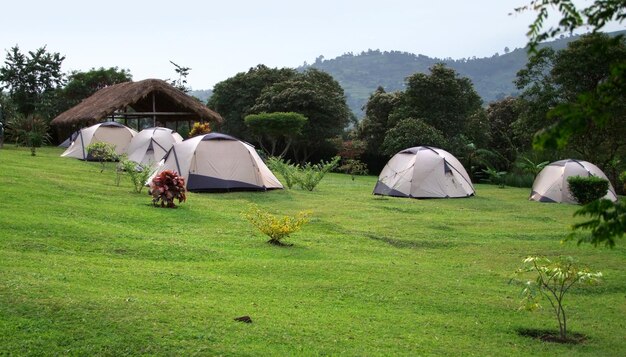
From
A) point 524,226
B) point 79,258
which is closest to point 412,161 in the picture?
point 524,226

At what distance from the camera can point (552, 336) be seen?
7.50 meters

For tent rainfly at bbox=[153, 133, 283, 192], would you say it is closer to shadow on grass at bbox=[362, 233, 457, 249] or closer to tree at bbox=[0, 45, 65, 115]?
shadow on grass at bbox=[362, 233, 457, 249]

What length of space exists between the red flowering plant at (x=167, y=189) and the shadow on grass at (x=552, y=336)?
32.1ft

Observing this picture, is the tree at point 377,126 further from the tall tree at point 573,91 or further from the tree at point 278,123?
the tall tree at point 573,91

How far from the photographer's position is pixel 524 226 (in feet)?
54.3

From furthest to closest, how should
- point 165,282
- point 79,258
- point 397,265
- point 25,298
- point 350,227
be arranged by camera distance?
point 350,227 → point 397,265 → point 79,258 → point 165,282 → point 25,298

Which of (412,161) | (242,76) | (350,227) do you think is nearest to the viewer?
(350,227)

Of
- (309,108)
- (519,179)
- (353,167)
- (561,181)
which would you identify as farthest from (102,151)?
(519,179)

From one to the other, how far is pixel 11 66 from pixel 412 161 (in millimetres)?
32954

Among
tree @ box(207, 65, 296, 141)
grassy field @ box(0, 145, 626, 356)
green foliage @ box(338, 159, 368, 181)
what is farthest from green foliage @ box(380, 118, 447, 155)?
grassy field @ box(0, 145, 626, 356)

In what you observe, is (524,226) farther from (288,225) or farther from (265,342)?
(265,342)

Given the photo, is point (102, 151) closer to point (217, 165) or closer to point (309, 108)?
point (217, 165)

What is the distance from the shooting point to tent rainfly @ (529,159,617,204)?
22.7 m

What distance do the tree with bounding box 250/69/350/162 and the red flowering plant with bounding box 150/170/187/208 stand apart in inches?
1058
